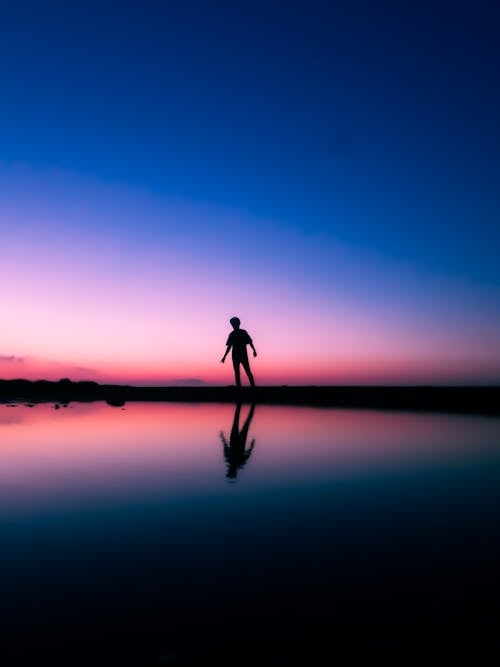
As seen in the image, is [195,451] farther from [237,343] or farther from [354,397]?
[354,397]

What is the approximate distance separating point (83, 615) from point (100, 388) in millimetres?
25357

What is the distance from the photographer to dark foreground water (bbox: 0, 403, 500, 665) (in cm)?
154

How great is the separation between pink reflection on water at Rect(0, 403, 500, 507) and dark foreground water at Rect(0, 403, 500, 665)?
1.6 inches

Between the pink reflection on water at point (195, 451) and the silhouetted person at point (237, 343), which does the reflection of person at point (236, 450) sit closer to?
the pink reflection on water at point (195, 451)

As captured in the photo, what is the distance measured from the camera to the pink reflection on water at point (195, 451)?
387 cm

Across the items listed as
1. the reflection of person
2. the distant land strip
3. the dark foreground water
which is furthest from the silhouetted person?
the dark foreground water

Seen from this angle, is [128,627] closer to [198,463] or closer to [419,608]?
[419,608]

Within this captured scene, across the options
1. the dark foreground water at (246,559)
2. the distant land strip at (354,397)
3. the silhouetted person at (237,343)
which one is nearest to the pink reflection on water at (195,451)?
the dark foreground water at (246,559)

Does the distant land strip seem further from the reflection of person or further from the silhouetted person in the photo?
the reflection of person

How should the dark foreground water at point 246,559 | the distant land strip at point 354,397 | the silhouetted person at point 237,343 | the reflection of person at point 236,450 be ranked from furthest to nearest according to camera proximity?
the silhouetted person at point 237,343 → the distant land strip at point 354,397 → the reflection of person at point 236,450 → the dark foreground water at point 246,559

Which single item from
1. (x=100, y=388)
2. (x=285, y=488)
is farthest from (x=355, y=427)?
(x=100, y=388)

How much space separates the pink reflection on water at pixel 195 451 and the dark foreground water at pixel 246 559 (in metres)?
0.04

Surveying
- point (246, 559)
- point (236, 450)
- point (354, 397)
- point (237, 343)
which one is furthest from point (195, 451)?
point (354, 397)

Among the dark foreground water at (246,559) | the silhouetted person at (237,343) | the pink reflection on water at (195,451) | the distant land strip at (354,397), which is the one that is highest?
the silhouetted person at (237,343)
